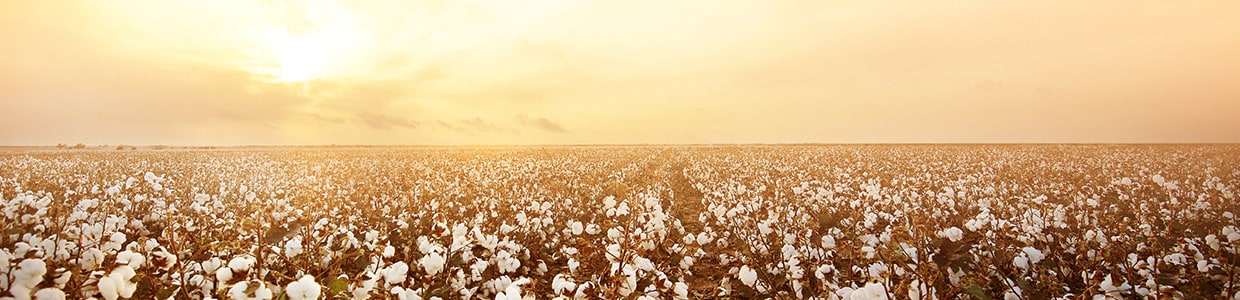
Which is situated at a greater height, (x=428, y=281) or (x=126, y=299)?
(x=126, y=299)

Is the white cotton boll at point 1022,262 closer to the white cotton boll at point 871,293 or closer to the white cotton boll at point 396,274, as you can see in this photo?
the white cotton boll at point 871,293

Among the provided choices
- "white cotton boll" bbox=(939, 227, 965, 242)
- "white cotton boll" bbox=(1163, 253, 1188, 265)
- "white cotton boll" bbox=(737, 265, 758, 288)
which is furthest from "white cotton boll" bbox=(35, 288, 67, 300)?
"white cotton boll" bbox=(1163, 253, 1188, 265)

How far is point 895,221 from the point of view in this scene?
18.5ft

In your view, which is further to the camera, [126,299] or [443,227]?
[443,227]

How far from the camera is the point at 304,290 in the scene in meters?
2.07

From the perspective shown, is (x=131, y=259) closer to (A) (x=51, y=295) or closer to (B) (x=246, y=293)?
(A) (x=51, y=295)

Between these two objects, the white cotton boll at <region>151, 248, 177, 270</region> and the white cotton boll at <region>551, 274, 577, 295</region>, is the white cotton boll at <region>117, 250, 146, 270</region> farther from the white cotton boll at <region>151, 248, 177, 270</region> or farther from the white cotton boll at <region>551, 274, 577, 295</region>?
the white cotton boll at <region>551, 274, 577, 295</region>

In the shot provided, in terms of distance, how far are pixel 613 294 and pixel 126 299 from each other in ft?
6.50

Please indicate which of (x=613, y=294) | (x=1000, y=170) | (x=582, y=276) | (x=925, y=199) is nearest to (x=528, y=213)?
(x=582, y=276)

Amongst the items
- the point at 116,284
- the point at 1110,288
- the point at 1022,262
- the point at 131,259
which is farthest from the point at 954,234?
the point at 131,259

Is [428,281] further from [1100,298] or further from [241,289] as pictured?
[1100,298]

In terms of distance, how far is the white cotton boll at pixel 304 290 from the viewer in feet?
6.70

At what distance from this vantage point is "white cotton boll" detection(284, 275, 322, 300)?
204 cm

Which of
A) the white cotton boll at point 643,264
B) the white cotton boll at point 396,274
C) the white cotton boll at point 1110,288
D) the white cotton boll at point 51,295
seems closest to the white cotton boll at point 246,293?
the white cotton boll at point 51,295
